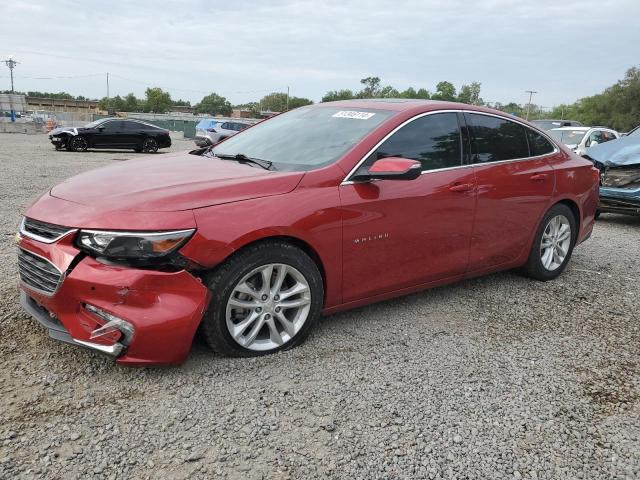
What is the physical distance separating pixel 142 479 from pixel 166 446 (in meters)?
0.22

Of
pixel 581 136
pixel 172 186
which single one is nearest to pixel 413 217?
pixel 172 186

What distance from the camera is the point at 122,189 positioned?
3.03 m

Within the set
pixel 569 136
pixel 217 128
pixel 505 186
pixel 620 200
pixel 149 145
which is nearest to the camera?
pixel 505 186

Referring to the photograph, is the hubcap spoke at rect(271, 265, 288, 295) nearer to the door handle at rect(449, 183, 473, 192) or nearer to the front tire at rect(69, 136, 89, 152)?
the door handle at rect(449, 183, 473, 192)

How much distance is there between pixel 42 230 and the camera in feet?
9.51

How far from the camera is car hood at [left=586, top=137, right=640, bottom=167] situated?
323 inches

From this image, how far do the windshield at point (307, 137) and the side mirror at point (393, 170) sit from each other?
0.88 feet

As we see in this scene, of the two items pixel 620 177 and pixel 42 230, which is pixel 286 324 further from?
pixel 620 177

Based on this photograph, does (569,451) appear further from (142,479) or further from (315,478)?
(142,479)

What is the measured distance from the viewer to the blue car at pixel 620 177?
314 inches

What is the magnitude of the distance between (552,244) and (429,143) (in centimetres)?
192

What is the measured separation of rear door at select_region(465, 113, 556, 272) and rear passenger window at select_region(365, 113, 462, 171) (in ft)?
0.68

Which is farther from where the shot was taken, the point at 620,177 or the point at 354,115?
the point at 620,177

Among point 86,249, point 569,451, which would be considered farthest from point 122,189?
point 569,451
